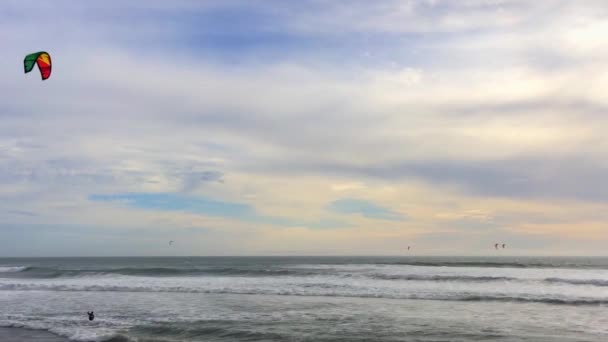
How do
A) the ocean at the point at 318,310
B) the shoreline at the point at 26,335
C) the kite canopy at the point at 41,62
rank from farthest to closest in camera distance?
the ocean at the point at 318,310 → the shoreline at the point at 26,335 → the kite canopy at the point at 41,62

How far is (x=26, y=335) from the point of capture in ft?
45.5

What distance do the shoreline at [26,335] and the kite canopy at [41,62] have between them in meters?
7.35

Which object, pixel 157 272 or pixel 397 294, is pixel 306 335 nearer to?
pixel 397 294

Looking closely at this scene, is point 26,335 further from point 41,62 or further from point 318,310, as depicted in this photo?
point 318,310

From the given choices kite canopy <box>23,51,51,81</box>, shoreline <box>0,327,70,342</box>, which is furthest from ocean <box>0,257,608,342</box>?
kite canopy <box>23,51,51,81</box>

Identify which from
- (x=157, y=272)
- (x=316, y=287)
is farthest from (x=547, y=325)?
(x=157, y=272)

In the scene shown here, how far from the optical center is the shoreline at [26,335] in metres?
13.3

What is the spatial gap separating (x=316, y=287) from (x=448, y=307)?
28.3ft

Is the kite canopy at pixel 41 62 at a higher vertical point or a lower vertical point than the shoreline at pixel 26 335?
higher

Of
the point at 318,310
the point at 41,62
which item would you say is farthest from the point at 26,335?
the point at 318,310

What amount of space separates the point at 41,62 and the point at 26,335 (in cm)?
791

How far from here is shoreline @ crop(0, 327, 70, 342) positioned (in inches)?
522

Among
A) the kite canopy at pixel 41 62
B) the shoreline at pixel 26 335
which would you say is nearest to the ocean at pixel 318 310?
the shoreline at pixel 26 335

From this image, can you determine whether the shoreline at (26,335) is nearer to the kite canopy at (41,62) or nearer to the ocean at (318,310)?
the ocean at (318,310)
